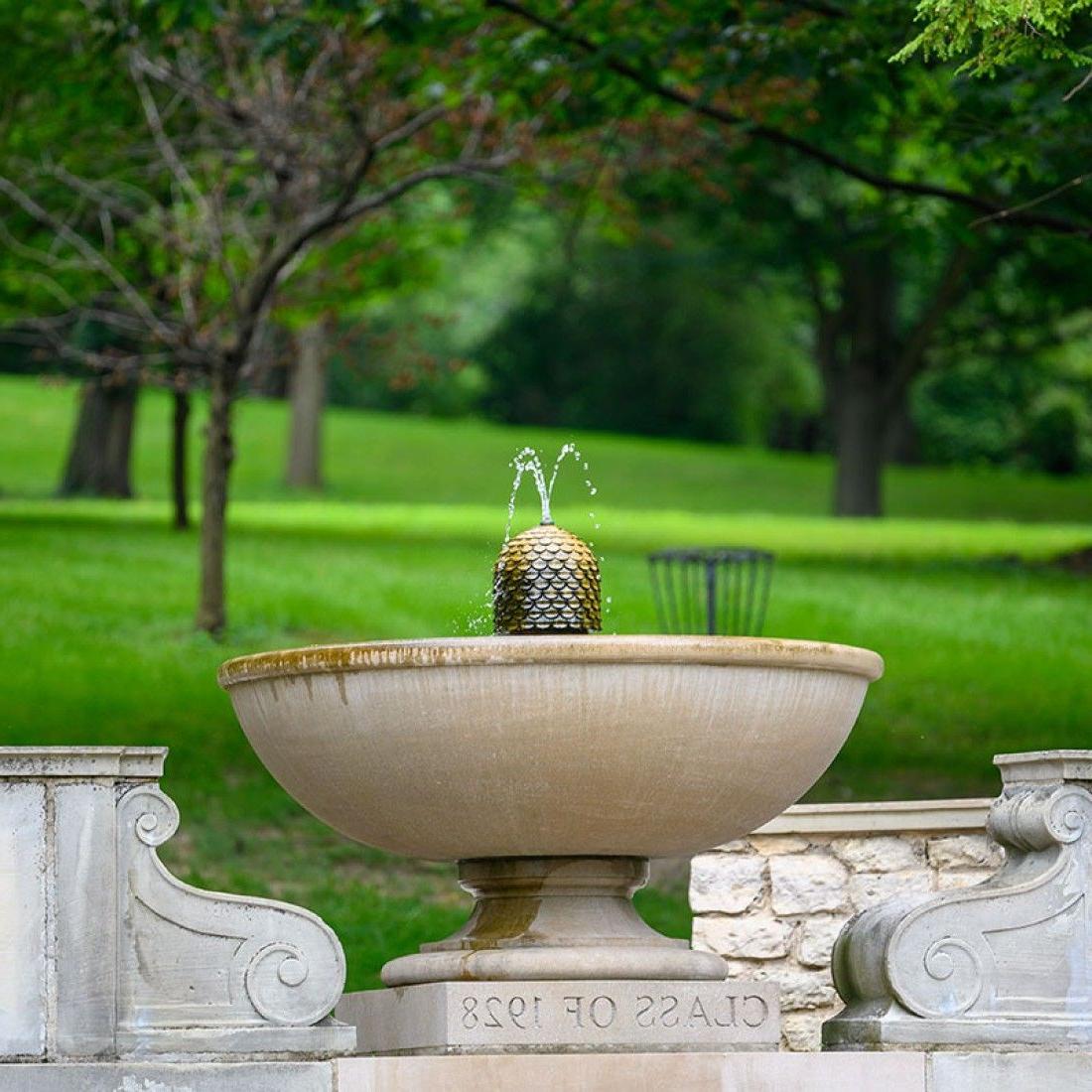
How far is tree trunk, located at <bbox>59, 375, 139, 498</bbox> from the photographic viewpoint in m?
32.2

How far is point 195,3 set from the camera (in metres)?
11.5

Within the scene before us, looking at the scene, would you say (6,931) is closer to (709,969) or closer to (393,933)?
(709,969)

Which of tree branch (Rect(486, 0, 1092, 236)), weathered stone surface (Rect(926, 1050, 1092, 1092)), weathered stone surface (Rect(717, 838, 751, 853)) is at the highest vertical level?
tree branch (Rect(486, 0, 1092, 236))

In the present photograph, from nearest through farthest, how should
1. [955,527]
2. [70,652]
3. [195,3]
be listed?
[195,3] < [70,652] < [955,527]

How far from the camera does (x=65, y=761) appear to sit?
5906mm

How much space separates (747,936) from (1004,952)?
2440mm

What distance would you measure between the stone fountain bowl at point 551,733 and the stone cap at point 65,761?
59 centimetres

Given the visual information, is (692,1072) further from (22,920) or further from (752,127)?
(752,127)

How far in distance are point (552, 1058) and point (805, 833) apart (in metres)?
2.82

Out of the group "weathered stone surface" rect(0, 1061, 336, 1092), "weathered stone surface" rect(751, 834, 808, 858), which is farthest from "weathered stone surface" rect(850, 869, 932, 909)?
"weathered stone surface" rect(0, 1061, 336, 1092)

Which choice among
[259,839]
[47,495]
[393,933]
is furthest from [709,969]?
[47,495]

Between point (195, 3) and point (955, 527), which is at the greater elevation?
point (195, 3)

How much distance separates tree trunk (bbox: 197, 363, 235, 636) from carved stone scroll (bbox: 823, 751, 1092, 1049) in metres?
10.4

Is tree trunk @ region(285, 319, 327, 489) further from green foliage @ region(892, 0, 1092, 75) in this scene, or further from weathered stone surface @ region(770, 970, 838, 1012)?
green foliage @ region(892, 0, 1092, 75)
